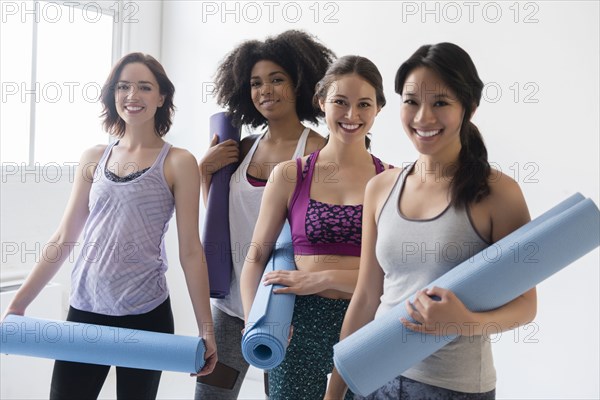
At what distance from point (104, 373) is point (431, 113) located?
49.4 inches

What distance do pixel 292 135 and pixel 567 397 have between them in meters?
1.69

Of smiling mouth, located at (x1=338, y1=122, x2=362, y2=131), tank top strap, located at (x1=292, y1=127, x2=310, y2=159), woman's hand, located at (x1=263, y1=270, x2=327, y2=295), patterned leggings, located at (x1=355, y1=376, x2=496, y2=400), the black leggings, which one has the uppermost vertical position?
smiling mouth, located at (x1=338, y1=122, x2=362, y2=131)

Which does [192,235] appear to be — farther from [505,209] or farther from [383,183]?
[505,209]

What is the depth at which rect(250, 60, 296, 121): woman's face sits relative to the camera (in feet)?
6.48

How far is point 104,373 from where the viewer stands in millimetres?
1928

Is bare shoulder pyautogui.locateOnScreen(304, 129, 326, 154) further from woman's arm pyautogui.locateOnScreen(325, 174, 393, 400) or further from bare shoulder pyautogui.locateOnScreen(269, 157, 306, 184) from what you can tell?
woman's arm pyautogui.locateOnScreen(325, 174, 393, 400)

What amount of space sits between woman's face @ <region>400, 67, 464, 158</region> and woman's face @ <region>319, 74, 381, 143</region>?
32cm

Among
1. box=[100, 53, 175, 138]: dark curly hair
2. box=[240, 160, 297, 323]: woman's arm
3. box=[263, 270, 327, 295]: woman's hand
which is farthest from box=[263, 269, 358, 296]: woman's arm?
box=[100, 53, 175, 138]: dark curly hair

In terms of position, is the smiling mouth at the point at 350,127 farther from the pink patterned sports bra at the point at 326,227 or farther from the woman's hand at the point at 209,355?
the woman's hand at the point at 209,355

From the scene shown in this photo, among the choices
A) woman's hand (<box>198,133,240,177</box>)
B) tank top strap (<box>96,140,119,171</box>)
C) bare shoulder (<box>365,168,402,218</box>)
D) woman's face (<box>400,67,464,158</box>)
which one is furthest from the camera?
woman's hand (<box>198,133,240,177</box>)

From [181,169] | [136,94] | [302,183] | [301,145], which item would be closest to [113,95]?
[136,94]

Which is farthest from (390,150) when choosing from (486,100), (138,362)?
(138,362)

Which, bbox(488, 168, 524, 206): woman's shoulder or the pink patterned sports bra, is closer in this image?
bbox(488, 168, 524, 206): woman's shoulder

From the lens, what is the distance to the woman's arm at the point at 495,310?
1.15 m
